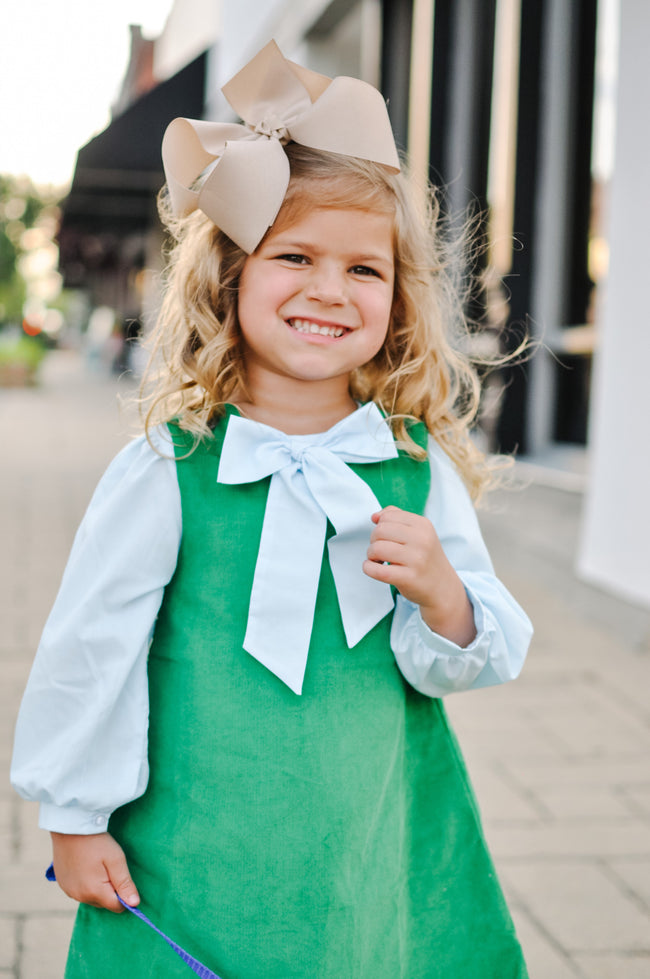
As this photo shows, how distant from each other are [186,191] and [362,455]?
45 centimetres

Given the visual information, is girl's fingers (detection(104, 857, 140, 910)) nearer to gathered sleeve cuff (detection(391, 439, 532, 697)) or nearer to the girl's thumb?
the girl's thumb

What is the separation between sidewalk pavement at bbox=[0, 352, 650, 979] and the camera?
201 cm

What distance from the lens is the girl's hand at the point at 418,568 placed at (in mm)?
1288

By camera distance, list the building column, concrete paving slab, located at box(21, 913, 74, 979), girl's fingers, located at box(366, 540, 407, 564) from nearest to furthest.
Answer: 1. girl's fingers, located at box(366, 540, 407, 564)
2. concrete paving slab, located at box(21, 913, 74, 979)
3. the building column

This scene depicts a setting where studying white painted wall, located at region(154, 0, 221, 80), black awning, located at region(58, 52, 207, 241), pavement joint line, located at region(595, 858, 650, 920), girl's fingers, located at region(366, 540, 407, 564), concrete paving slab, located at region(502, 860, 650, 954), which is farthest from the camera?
white painted wall, located at region(154, 0, 221, 80)

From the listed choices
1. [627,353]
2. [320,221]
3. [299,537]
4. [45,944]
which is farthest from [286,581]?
[627,353]

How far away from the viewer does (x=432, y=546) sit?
1319 millimetres

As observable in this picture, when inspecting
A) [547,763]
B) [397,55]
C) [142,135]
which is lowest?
[547,763]

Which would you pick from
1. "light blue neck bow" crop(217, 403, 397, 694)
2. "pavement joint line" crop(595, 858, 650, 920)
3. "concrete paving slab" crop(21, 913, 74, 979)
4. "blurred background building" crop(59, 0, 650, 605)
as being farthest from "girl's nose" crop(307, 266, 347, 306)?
"blurred background building" crop(59, 0, 650, 605)

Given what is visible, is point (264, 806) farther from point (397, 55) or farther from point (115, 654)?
point (397, 55)

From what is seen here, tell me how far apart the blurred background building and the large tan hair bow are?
1575 millimetres

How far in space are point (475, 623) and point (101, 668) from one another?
51cm

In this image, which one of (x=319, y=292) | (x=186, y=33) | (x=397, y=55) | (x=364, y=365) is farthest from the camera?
(x=186, y=33)

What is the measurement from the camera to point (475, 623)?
1377mm
